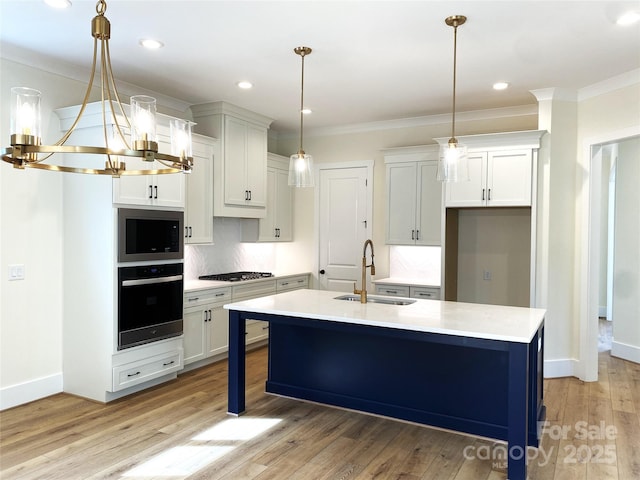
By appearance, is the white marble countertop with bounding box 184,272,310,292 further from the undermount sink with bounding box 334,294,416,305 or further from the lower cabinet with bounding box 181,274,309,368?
the undermount sink with bounding box 334,294,416,305

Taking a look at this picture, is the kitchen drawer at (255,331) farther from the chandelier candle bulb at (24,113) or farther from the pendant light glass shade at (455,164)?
the chandelier candle bulb at (24,113)

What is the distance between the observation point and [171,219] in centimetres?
419

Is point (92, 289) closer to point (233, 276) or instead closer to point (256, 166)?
point (233, 276)

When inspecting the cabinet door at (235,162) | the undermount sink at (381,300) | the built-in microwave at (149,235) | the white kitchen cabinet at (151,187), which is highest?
the cabinet door at (235,162)

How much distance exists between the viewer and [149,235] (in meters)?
3.98

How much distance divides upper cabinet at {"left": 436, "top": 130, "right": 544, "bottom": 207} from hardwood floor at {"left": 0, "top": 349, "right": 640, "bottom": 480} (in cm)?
A: 188

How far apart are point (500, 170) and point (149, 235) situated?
132 inches

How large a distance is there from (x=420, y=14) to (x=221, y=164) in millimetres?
2710

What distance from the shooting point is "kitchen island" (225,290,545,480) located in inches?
104

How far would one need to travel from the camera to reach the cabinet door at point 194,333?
448 cm

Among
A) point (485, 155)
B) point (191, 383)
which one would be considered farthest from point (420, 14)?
point (191, 383)

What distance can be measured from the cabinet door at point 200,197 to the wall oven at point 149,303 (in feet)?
1.70

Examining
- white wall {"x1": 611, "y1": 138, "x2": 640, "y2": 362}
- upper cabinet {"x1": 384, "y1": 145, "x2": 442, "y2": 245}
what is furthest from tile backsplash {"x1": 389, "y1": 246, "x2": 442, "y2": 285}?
white wall {"x1": 611, "y1": 138, "x2": 640, "y2": 362}

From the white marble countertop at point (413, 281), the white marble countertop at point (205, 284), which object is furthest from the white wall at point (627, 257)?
the white marble countertop at point (205, 284)
